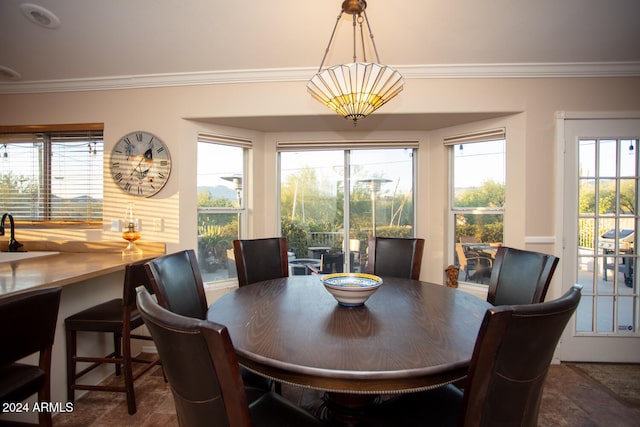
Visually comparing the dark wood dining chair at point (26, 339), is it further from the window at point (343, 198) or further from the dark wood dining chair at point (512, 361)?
the window at point (343, 198)

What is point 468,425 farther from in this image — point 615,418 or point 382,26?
point 382,26

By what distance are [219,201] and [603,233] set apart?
3.43 metres

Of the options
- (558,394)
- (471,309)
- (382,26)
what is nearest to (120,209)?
(382,26)

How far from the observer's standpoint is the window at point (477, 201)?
288 centimetres

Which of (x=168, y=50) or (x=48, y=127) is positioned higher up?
(x=168, y=50)

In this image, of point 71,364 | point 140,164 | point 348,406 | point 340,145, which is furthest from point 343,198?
point 71,364

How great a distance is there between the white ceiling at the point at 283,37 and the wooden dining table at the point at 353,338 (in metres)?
1.71

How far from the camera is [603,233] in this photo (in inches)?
103

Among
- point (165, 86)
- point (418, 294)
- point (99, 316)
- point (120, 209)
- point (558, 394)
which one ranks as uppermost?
point (165, 86)

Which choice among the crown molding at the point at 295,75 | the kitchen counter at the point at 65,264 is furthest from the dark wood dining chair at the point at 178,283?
the crown molding at the point at 295,75

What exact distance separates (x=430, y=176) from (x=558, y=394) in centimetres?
203

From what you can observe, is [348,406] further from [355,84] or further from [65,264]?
[65,264]

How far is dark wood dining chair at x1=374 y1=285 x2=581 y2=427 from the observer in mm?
764

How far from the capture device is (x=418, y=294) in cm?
172
